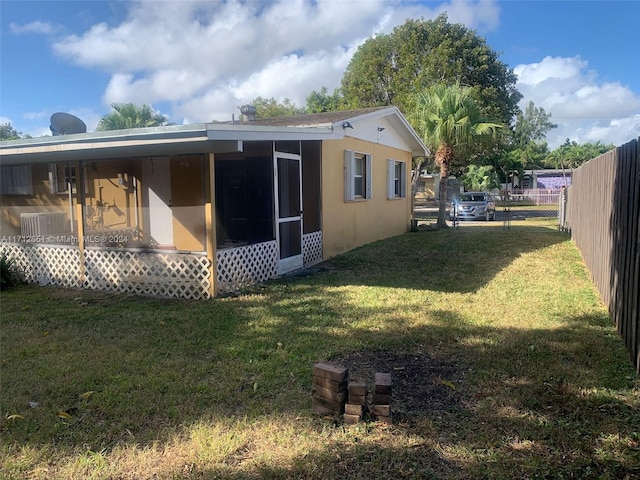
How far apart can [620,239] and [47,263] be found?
9.27 metres

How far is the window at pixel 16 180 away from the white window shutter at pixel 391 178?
978 centimetres

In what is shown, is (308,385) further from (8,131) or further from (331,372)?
(8,131)

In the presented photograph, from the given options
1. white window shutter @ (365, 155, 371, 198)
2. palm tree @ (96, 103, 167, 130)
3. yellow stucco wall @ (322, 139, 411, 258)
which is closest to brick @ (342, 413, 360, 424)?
yellow stucco wall @ (322, 139, 411, 258)

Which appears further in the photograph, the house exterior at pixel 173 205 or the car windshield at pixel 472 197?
the car windshield at pixel 472 197

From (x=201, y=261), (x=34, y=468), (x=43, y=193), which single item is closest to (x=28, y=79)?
(x=43, y=193)

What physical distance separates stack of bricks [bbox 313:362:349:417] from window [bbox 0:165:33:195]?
9.15 metres

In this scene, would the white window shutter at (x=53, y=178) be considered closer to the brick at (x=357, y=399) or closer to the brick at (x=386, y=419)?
the brick at (x=357, y=399)

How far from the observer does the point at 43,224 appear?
357 inches

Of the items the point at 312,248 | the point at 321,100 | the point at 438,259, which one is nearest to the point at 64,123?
the point at 312,248

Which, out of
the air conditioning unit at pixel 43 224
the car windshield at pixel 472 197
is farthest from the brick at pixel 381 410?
the car windshield at pixel 472 197

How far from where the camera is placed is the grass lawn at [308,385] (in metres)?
2.95

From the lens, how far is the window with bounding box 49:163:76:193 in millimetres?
9164

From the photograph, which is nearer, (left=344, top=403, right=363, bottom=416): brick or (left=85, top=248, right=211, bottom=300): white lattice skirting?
(left=344, top=403, right=363, bottom=416): brick

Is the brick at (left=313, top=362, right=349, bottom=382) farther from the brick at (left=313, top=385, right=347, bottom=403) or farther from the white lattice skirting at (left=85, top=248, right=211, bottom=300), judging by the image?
the white lattice skirting at (left=85, top=248, right=211, bottom=300)
